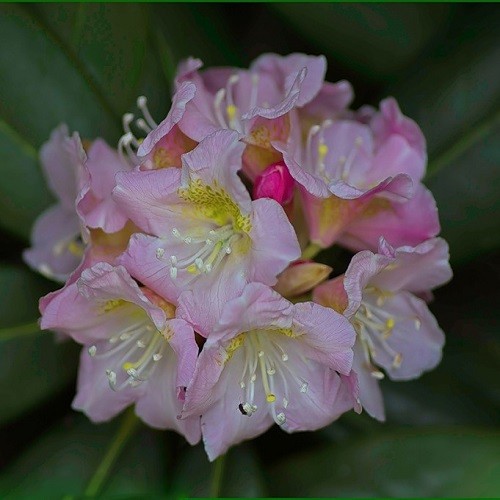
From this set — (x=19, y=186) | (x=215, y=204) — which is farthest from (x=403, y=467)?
(x=19, y=186)

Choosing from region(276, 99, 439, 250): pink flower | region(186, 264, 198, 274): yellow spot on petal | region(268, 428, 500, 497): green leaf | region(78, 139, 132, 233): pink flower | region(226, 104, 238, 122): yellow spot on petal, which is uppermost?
region(78, 139, 132, 233): pink flower

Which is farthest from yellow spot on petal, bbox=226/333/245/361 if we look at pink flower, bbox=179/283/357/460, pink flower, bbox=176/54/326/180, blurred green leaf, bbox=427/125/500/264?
blurred green leaf, bbox=427/125/500/264

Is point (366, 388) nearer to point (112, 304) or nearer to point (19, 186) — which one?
point (112, 304)

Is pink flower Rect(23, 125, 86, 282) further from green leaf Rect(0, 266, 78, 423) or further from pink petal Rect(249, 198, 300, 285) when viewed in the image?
pink petal Rect(249, 198, 300, 285)

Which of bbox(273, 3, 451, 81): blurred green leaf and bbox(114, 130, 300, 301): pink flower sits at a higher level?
bbox(114, 130, 300, 301): pink flower

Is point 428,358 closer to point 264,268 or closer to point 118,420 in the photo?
point 264,268

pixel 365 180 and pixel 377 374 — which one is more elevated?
pixel 365 180
